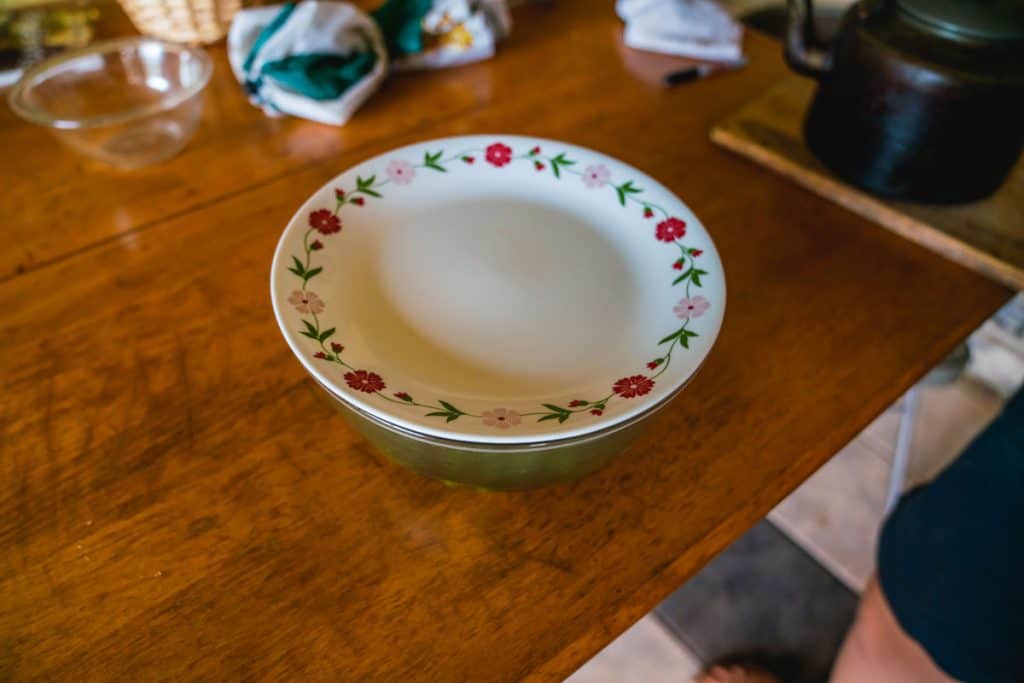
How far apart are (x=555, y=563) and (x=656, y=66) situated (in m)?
0.64

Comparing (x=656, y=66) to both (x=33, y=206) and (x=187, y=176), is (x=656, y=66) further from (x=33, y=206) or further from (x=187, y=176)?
(x=33, y=206)

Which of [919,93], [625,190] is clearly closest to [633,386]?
[625,190]

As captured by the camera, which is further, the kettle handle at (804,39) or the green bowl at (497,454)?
→ the kettle handle at (804,39)

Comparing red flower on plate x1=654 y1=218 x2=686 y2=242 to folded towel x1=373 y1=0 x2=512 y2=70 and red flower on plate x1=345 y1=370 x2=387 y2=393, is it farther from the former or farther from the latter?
folded towel x1=373 y1=0 x2=512 y2=70

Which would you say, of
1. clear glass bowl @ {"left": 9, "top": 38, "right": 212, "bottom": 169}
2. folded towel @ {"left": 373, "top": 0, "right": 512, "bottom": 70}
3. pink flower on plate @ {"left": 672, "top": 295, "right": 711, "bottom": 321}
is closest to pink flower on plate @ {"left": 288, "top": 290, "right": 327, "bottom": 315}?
pink flower on plate @ {"left": 672, "top": 295, "right": 711, "bottom": 321}

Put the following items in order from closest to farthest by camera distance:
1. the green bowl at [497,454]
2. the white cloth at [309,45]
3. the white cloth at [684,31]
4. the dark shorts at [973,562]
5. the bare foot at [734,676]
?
the green bowl at [497,454] → the dark shorts at [973,562] → the white cloth at [309,45] → the white cloth at [684,31] → the bare foot at [734,676]

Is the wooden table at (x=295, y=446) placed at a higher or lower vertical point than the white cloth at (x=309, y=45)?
lower

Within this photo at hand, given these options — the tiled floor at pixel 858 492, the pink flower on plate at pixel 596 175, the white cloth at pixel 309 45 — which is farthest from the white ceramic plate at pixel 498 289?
the tiled floor at pixel 858 492

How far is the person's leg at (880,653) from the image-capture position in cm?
69

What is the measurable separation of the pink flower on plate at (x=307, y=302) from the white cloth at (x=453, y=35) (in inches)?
18.6

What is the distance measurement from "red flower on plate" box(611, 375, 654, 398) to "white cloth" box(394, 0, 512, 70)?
0.55 meters

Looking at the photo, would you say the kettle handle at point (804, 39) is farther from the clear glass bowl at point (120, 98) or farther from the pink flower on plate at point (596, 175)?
the clear glass bowl at point (120, 98)

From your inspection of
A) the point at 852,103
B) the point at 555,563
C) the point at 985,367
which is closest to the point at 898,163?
the point at 852,103

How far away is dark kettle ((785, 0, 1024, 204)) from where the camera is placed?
0.55 meters
